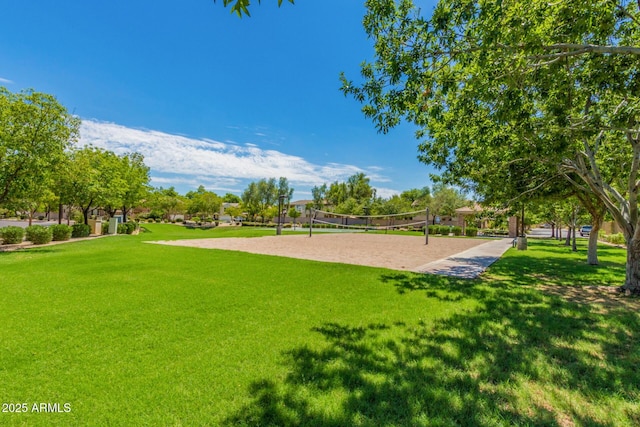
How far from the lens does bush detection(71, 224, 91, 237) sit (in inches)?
697

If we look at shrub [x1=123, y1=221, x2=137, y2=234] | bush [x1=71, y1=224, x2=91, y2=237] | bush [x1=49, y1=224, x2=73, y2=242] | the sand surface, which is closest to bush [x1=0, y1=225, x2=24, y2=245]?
bush [x1=49, y1=224, x2=73, y2=242]

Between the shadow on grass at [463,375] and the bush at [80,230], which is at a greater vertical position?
the bush at [80,230]

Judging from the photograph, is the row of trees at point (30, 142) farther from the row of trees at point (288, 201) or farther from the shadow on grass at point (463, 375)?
the row of trees at point (288, 201)

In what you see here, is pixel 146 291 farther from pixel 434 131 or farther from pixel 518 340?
pixel 434 131

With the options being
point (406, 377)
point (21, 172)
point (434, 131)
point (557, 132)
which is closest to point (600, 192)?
point (557, 132)

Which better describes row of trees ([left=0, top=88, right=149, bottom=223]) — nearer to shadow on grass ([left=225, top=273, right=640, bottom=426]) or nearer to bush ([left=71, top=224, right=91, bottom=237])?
bush ([left=71, top=224, right=91, bottom=237])

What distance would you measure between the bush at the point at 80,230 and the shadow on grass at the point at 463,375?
1989 centimetres

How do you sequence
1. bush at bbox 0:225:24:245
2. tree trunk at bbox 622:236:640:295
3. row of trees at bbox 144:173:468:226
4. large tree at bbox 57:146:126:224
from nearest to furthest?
tree trunk at bbox 622:236:640:295, bush at bbox 0:225:24:245, large tree at bbox 57:146:126:224, row of trees at bbox 144:173:468:226

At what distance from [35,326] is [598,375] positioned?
6536mm

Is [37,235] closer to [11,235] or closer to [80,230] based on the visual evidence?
[11,235]

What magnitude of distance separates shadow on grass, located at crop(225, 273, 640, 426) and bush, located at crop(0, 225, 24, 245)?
16.8 metres

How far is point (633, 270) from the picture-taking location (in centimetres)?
637

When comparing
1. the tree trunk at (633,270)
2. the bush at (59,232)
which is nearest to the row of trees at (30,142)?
the bush at (59,232)

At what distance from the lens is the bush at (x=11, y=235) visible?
1336 centimetres
